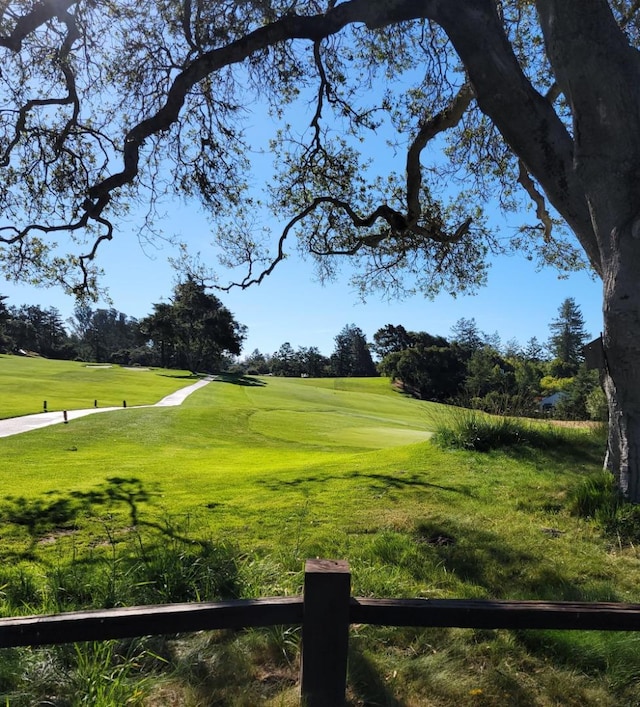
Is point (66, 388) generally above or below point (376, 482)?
below

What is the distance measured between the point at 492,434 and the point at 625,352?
215 inches

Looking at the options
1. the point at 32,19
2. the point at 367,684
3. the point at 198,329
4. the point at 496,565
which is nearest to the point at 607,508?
the point at 496,565

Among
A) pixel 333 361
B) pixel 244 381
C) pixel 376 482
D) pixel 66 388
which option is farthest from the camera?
pixel 333 361

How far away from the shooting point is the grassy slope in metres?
27.5

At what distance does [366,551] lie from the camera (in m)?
4.53

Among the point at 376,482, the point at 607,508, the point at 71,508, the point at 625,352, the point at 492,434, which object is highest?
the point at 625,352

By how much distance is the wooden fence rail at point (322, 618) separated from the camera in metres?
2.07

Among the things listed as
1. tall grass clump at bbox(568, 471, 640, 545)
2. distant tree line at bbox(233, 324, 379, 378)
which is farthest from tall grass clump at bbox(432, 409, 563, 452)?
distant tree line at bbox(233, 324, 379, 378)

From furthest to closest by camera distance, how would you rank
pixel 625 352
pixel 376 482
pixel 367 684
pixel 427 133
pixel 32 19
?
1. pixel 427 133
2. pixel 376 482
3. pixel 32 19
4. pixel 625 352
5. pixel 367 684

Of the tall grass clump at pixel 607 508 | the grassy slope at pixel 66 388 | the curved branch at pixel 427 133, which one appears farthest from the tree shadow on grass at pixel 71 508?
the grassy slope at pixel 66 388

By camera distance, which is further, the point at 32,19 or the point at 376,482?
the point at 376,482

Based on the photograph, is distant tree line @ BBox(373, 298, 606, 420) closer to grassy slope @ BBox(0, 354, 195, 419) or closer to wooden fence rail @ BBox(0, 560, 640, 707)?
wooden fence rail @ BBox(0, 560, 640, 707)

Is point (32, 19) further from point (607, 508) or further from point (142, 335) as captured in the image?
point (142, 335)

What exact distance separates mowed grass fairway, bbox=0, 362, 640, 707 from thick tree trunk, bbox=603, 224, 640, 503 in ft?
2.68
